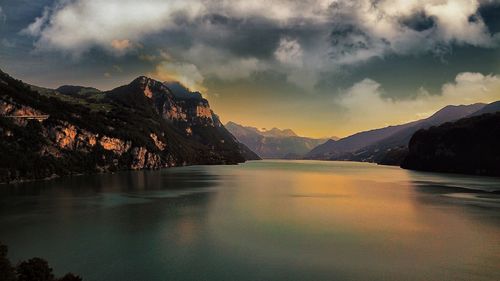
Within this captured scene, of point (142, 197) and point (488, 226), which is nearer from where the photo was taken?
point (488, 226)

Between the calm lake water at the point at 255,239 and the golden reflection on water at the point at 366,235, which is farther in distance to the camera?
the golden reflection on water at the point at 366,235

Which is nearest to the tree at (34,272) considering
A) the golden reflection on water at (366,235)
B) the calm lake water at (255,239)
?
the calm lake water at (255,239)

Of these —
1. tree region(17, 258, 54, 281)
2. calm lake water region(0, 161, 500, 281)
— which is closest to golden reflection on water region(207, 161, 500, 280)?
calm lake water region(0, 161, 500, 281)

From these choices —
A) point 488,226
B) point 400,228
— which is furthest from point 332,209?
point 488,226

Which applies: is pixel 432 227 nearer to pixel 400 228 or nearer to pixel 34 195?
pixel 400 228

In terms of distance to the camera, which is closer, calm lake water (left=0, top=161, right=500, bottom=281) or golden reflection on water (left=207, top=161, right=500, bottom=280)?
calm lake water (left=0, top=161, right=500, bottom=281)

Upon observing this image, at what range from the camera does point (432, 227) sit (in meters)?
55.8

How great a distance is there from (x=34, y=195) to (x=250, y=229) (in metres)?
65.7

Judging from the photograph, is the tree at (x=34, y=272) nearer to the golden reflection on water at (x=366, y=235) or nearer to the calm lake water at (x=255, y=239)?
the calm lake water at (x=255, y=239)

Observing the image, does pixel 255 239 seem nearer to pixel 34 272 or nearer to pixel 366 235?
→ pixel 366 235

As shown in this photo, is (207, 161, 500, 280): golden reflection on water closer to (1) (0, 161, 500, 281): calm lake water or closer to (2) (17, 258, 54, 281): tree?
(1) (0, 161, 500, 281): calm lake water

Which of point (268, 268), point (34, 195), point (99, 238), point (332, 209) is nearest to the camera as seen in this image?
point (268, 268)

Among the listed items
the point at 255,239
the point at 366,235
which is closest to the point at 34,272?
the point at 255,239

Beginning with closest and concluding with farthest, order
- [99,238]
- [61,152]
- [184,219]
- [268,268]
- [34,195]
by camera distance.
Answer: [268,268], [99,238], [184,219], [34,195], [61,152]
